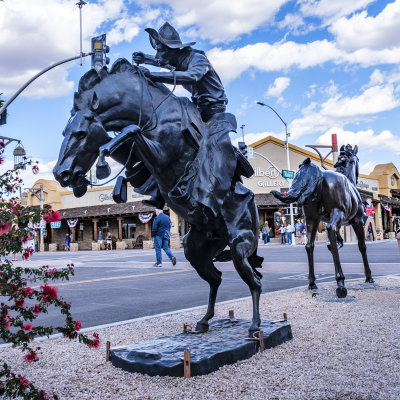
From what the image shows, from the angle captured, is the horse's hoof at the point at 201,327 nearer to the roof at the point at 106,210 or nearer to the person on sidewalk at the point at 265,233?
the person on sidewalk at the point at 265,233

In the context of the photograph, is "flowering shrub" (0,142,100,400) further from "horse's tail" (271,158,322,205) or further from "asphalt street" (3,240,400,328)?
"horse's tail" (271,158,322,205)

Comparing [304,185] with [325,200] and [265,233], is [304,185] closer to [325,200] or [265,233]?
[325,200]

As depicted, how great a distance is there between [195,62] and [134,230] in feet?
126

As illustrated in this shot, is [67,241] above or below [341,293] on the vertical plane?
above

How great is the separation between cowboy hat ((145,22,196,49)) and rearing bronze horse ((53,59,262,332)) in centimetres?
50

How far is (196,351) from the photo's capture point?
3750 mm

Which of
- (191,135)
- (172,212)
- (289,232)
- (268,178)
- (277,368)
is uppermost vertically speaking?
(268,178)

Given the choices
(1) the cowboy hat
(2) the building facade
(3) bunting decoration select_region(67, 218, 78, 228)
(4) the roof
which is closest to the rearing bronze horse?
(1) the cowboy hat

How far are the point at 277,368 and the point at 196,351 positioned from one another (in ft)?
2.20

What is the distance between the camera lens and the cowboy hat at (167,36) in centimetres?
423

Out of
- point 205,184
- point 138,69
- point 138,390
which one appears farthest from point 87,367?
point 138,69

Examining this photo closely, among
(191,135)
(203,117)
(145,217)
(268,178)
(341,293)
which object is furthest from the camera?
(268,178)

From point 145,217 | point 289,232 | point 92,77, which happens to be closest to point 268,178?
point 289,232

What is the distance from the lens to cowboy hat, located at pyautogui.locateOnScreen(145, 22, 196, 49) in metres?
4.23
